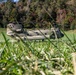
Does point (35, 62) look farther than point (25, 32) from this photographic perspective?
No

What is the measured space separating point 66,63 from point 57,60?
75 mm

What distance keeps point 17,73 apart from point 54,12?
2910cm

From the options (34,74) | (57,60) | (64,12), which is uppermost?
(34,74)

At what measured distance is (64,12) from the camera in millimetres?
29312

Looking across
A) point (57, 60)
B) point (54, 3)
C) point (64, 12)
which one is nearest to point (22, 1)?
point (54, 3)

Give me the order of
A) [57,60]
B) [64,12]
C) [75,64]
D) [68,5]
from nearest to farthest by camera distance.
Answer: [75,64], [57,60], [64,12], [68,5]

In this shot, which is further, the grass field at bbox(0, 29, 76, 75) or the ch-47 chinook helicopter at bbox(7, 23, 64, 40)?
the ch-47 chinook helicopter at bbox(7, 23, 64, 40)

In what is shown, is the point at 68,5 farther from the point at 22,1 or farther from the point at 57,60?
the point at 57,60

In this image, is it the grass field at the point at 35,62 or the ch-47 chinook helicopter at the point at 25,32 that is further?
the ch-47 chinook helicopter at the point at 25,32

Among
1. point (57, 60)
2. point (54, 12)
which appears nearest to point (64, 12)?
point (54, 12)

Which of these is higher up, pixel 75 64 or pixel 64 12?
pixel 75 64

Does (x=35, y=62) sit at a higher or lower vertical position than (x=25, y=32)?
Result: higher

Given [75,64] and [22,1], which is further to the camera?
[22,1]

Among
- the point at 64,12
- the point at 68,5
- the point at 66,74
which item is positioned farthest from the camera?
the point at 68,5
